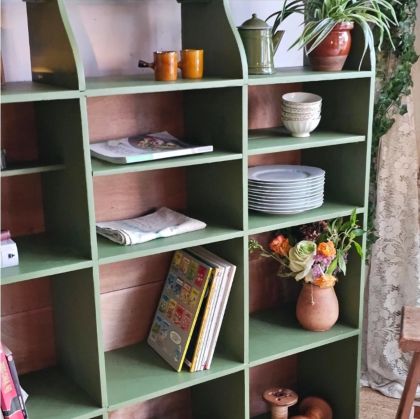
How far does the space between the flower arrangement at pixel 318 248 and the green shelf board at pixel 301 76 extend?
17.0 inches

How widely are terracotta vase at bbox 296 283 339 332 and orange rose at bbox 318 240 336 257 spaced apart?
14 centimetres

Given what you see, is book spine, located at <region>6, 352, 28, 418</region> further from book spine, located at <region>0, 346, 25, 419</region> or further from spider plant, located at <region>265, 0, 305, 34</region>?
spider plant, located at <region>265, 0, 305, 34</region>

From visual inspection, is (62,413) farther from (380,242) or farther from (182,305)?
(380,242)

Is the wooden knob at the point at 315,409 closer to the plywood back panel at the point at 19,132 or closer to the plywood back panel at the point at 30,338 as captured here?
the plywood back panel at the point at 30,338

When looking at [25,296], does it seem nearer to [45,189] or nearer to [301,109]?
[45,189]

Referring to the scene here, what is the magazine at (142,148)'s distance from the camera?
166cm

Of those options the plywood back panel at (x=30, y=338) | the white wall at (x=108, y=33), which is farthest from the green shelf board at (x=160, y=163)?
the plywood back panel at (x=30, y=338)

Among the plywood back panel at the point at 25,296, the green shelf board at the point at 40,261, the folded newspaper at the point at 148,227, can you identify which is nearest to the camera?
the green shelf board at the point at 40,261

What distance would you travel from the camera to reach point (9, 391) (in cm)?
165

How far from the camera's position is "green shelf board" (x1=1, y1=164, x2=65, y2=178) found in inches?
60.2

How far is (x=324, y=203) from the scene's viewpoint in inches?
84.3

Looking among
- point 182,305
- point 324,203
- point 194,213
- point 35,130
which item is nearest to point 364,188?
point 324,203

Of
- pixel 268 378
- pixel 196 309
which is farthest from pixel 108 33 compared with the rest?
pixel 268 378

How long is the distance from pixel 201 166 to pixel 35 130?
19.9 inches
